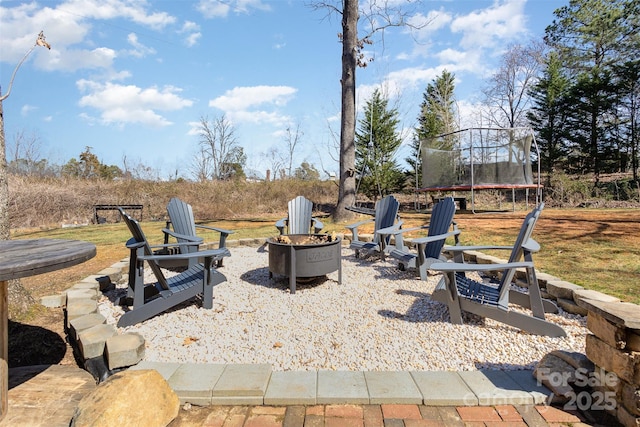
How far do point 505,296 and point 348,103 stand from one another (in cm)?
726

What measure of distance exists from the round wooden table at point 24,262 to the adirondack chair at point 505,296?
6.76 ft

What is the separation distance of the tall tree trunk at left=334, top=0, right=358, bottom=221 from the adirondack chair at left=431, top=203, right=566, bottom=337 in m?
6.24

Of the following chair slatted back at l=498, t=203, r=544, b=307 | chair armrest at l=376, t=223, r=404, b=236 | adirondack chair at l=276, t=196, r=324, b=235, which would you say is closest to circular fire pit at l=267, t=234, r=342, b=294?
chair armrest at l=376, t=223, r=404, b=236

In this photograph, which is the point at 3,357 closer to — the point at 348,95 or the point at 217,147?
the point at 348,95

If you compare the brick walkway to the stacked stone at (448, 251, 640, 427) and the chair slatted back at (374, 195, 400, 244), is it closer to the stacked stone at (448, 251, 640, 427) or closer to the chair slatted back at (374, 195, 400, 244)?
the stacked stone at (448, 251, 640, 427)

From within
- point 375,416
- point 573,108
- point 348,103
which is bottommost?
point 375,416

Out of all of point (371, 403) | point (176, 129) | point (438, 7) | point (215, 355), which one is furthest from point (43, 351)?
point (176, 129)

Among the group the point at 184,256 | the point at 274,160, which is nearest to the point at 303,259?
the point at 184,256

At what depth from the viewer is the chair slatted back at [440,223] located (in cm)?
374

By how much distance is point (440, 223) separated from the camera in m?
3.84

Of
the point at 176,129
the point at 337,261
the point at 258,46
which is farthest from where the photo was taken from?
the point at 176,129

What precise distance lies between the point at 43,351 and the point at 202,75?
1126 centimetres

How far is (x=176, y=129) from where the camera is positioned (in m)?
14.9

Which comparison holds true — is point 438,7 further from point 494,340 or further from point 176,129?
point 176,129
